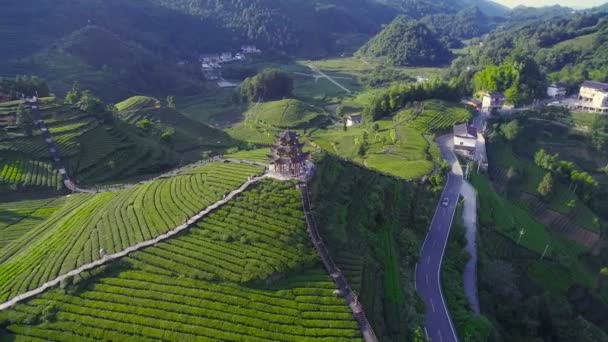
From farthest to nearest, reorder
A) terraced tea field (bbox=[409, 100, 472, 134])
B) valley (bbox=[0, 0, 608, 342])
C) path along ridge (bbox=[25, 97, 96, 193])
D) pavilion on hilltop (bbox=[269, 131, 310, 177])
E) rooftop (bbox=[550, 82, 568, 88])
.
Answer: rooftop (bbox=[550, 82, 568, 88]) < terraced tea field (bbox=[409, 100, 472, 134]) < path along ridge (bbox=[25, 97, 96, 193]) < pavilion on hilltop (bbox=[269, 131, 310, 177]) < valley (bbox=[0, 0, 608, 342])

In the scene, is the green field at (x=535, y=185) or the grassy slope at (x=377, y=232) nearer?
the grassy slope at (x=377, y=232)

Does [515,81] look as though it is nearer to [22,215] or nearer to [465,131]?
[465,131]

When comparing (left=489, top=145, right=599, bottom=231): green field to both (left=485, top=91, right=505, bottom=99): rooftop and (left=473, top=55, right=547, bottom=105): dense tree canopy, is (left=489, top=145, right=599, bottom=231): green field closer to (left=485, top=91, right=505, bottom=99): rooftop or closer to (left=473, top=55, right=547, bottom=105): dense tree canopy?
(left=485, top=91, right=505, bottom=99): rooftop

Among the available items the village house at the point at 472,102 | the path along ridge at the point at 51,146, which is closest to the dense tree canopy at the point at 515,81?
the village house at the point at 472,102

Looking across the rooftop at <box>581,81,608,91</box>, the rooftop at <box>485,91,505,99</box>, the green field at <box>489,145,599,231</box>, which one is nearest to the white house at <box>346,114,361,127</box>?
the rooftop at <box>485,91,505,99</box>

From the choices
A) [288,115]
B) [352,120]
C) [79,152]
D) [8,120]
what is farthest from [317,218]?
[288,115]

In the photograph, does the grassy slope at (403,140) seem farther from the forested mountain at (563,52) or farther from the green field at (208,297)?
the forested mountain at (563,52)
